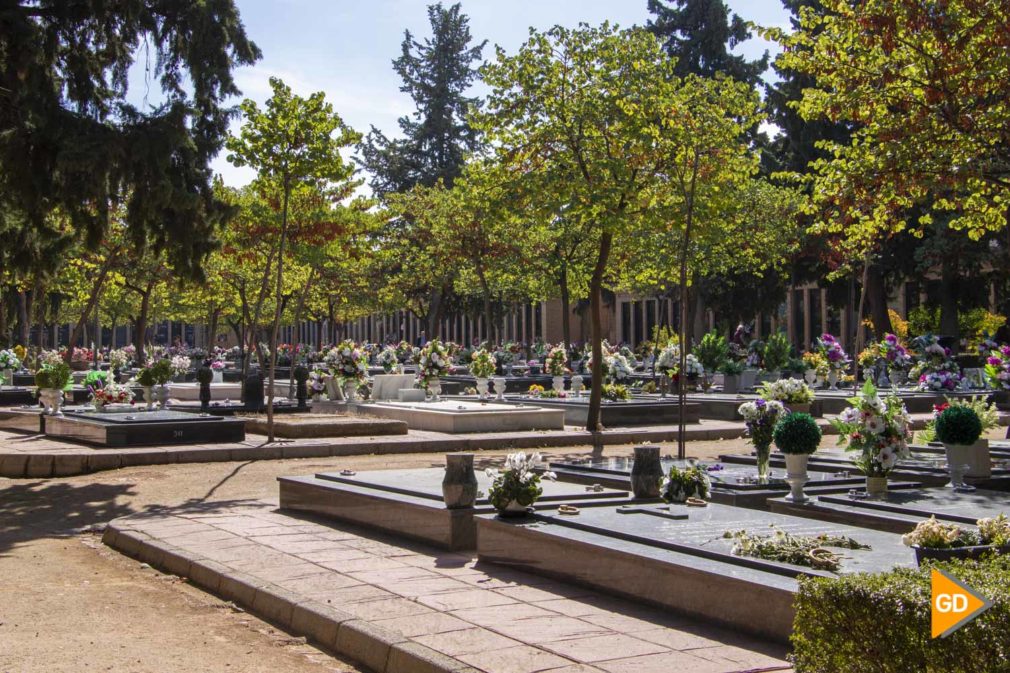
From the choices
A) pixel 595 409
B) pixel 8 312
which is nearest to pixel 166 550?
pixel 595 409

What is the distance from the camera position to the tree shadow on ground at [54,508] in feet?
41.0

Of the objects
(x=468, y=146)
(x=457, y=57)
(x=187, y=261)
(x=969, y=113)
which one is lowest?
(x=187, y=261)

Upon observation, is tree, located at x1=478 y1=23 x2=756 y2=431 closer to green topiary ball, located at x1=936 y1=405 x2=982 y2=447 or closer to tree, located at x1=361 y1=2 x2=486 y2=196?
green topiary ball, located at x1=936 y1=405 x2=982 y2=447

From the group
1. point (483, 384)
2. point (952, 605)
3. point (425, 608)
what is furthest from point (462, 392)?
point (952, 605)

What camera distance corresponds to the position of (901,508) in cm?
1027

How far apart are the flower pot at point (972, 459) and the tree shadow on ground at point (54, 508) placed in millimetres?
9059

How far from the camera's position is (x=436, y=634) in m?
7.20

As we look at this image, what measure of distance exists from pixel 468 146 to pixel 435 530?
63.7 metres

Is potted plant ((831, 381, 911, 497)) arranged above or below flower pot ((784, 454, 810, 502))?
above

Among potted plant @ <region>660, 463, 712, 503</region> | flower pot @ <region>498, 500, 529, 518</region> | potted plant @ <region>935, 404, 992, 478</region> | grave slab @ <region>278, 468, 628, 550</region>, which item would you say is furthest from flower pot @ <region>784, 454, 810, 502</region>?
flower pot @ <region>498, 500, 529, 518</region>

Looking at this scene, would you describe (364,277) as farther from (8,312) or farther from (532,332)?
(532,332)

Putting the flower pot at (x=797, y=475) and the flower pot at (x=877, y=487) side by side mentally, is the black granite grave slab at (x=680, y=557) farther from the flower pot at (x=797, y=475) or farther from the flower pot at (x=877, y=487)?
the flower pot at (x=877, y=487)

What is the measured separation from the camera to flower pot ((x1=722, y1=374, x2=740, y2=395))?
33.1m

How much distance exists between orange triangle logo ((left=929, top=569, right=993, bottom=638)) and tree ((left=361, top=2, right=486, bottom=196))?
67195 millimetres
